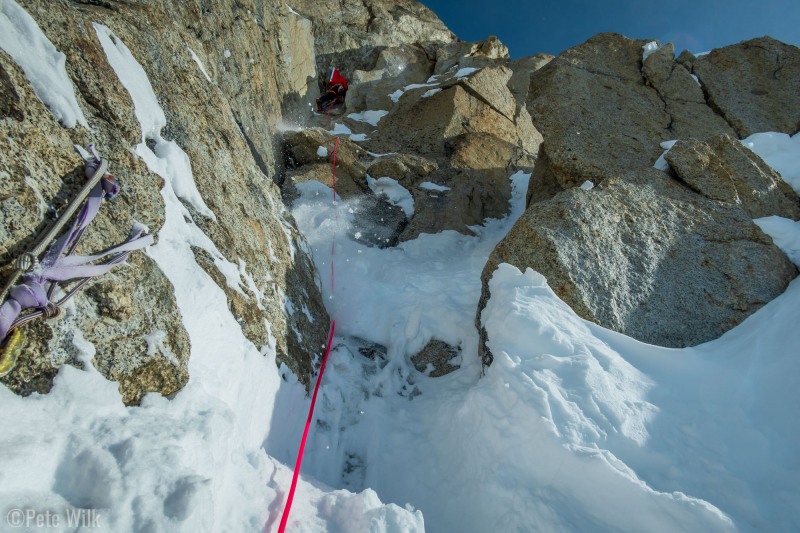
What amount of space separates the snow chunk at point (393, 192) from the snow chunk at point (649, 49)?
6.91 metres

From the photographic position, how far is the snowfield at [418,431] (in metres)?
1.82

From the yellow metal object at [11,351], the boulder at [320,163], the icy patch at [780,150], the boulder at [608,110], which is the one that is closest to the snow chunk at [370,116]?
the boulder at [320,163]

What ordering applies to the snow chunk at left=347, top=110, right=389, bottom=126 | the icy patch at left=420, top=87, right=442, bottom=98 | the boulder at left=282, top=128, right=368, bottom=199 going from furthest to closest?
the snow chunk at left=347, top=110, right=389, bottom=126
the icy patch at left=420, top=87, right=442, bottom=98
the boulder at left=282, top=128, right=368, bottom=199

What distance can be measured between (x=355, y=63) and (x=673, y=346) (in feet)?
67.3

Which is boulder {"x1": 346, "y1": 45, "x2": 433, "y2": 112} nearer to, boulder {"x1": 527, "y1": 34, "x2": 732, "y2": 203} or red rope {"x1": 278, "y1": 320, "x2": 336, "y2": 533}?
boulder {"x1": 527, "y1": 34, "x2": 732, "y2": 203}

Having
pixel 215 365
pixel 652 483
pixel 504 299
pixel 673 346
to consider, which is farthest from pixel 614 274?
pixel 215 365

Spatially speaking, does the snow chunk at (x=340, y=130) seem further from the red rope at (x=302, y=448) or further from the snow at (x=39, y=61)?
the snow at (x=39, y=61)

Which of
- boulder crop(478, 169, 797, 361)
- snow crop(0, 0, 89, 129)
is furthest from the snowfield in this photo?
boulder crop(478, 169, 797, 361)

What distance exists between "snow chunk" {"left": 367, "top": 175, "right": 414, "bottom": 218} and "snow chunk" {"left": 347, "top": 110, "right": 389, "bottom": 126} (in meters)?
5.37

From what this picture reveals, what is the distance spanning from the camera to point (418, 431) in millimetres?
4160

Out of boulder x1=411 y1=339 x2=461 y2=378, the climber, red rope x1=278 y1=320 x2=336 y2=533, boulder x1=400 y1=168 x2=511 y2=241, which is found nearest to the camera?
red rope x1=278 y1=320 x2=336 y2=533

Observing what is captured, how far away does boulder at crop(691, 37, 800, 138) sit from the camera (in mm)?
9500

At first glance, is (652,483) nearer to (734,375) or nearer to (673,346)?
(734,375)

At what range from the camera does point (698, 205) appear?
19.8 feet
